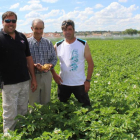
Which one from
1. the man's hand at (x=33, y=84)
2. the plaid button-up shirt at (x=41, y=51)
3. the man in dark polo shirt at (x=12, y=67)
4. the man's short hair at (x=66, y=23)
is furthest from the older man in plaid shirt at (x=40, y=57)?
the man's short hair at (x=66, y=23)

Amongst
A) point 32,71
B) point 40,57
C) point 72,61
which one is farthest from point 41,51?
point 72,61

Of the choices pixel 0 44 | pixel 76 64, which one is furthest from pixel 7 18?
pixel 76 64

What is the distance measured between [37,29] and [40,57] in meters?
0.53

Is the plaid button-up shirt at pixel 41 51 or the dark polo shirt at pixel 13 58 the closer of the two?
the dark polo shirt at pixel 13 58

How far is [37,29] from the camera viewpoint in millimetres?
3506

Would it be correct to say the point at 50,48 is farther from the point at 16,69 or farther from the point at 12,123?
the point at 12,123

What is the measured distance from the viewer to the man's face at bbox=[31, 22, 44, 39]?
3463 millimetres

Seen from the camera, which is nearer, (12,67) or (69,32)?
(12,67)

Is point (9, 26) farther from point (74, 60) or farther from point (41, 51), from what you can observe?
point (74, 60)

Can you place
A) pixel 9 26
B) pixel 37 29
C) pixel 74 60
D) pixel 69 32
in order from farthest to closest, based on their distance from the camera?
pixel 74 60 < pixel 69 32 < pixel 37 29 < pixel 9 26

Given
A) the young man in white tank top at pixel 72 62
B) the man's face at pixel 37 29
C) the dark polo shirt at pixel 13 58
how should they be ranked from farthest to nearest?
1. the young man in white tank top at pixel 72 62
2. the man's face at pixel 37 29
3. the dark polo shirt at pixel 13 58

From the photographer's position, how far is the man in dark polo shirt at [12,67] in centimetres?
306

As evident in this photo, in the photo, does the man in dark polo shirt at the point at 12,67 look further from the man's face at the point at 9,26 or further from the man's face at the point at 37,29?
the man's face at the point at 37,29

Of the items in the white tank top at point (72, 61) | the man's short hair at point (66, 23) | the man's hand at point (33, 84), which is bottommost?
the man's hand at point (33, 84)
